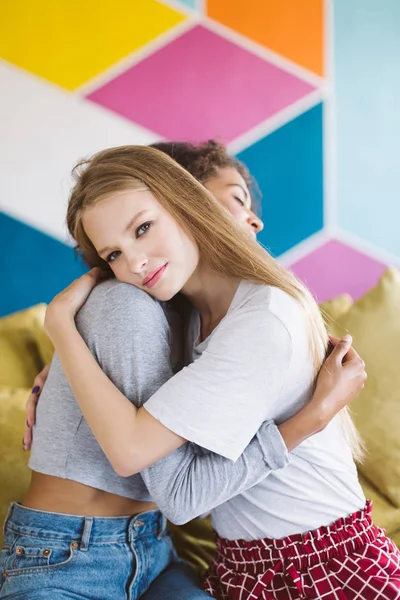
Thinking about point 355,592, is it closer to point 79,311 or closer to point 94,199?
point 79,311

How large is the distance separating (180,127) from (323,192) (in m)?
0.52

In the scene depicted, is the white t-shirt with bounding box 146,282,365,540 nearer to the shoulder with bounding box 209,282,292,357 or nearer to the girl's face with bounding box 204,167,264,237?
the shoulder with bounding box 209,282,292,357

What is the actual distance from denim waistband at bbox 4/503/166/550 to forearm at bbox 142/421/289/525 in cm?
16

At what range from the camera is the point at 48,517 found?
1.07 metres

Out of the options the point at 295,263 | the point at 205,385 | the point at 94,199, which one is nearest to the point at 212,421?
the point at 205,385

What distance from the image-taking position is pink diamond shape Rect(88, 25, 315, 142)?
199 centimetres

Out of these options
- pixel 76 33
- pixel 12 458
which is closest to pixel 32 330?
pixel 12 458

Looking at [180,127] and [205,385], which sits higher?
[180,127]

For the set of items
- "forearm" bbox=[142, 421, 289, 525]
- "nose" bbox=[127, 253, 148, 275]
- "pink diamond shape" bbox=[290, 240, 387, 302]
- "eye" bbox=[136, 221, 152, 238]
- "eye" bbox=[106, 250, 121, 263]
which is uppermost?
"pink diamond shape" bbox=[290, 240, 387, 302]

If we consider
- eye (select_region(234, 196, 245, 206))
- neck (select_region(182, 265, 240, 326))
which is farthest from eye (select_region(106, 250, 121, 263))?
eye (select_region(234, 196, 245, 206))

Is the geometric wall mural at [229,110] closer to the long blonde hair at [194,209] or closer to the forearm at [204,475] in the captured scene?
the long blonde hair at [194,209]

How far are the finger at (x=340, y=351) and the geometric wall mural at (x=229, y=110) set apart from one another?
0.97m

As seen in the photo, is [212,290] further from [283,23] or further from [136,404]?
[283,23]

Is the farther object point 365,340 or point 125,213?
point 365,340
